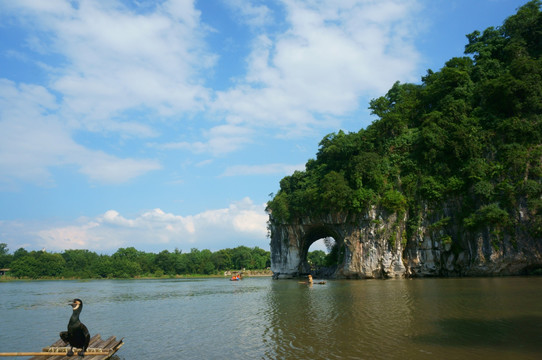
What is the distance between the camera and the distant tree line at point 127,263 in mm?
73125

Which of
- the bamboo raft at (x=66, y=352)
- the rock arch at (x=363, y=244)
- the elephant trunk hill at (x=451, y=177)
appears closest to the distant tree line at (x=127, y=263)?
the rock arch at (x=363, y=244)

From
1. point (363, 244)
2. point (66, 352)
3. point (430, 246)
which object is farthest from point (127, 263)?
point (66, 352)

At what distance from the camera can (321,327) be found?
1105 centimetres

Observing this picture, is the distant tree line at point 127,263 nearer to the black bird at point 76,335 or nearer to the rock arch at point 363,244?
the rock arch at point 363,244

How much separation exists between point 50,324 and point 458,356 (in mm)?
15653

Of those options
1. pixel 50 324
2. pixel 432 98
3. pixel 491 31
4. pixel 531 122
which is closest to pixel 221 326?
pixel 50 324

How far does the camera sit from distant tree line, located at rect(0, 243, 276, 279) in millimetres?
73125

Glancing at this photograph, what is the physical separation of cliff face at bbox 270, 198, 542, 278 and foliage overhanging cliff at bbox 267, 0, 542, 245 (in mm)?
676

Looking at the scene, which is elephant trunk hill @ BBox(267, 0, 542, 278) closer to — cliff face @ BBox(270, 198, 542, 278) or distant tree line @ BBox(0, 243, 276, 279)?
cliff face @ BBox(270, 198, 542, 278)

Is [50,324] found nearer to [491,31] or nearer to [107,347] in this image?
[107,347]

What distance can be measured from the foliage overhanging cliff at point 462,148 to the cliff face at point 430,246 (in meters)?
0.68

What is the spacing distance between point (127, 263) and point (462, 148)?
234 feet

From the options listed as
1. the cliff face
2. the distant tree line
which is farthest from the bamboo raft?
the distant tree line

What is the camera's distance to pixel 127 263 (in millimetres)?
77375
